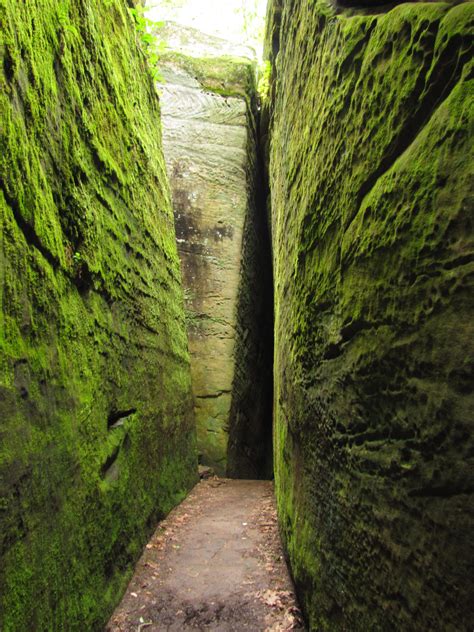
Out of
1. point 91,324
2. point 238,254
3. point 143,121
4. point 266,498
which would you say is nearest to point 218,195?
point 238,254

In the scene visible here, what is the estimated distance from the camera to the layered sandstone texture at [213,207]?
8836 mm

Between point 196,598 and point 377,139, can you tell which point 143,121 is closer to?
point 377,139

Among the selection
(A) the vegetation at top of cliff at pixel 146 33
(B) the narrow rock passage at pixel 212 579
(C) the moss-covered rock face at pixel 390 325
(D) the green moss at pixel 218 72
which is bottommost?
(B) the narrow rock passage at pixel 212 579

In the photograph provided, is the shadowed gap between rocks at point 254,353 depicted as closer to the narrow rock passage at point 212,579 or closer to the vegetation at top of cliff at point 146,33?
the narrow rock passage at point 212,579

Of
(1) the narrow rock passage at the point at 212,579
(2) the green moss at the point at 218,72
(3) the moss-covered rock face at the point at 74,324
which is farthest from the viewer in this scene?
(2) the green moss at the point at 218,72

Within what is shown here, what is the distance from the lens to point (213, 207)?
9875mm

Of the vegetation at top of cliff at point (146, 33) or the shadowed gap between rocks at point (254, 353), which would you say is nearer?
the vegetation at top of cliff at point (146, 33)

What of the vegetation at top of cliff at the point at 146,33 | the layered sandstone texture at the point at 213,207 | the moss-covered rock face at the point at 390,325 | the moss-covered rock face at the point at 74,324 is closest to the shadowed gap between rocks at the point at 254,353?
the layered sandstone texture at the point at 213,207

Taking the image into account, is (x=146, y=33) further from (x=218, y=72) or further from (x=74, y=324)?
(x=218, y=72)

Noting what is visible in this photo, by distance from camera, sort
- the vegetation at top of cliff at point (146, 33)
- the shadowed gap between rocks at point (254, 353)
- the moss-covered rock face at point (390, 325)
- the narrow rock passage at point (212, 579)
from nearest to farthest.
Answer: the moss-covered rock face at point (390, 325) → the narrow rock passage at point (212, 579) → the vegetation at top of cliff at point (146, 33) → the shadowed gap between rocks at point (254, 353)

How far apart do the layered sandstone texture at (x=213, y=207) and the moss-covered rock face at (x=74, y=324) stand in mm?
3547

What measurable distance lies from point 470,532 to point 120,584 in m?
2.89

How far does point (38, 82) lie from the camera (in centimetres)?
255

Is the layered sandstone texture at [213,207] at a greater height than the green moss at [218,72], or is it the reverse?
the green moss at [218,72]
